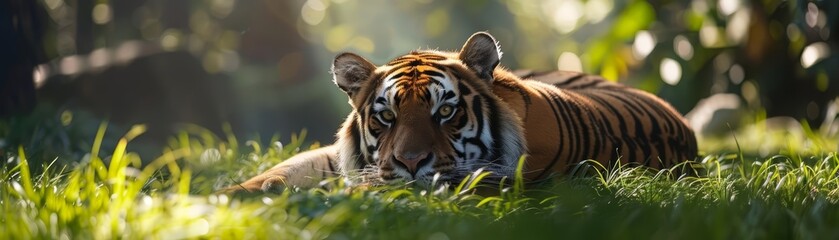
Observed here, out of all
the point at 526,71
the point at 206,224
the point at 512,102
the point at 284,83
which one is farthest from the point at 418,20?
the point at 206,224

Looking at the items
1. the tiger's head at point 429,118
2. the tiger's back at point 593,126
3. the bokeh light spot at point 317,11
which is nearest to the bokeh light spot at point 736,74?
the tiger's back at point 593,126

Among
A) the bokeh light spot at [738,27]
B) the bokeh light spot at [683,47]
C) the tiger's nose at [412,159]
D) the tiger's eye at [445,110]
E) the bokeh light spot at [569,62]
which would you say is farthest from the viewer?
the bokeh light spot at [569,62]

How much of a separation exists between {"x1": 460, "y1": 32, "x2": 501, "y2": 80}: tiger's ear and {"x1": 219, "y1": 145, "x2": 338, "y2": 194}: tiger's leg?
0.78 meters

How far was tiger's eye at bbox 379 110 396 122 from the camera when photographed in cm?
497

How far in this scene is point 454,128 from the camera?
495cm

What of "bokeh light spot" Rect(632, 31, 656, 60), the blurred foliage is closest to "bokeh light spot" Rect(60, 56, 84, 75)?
the blurred foliage

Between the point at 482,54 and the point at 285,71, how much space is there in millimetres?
12369

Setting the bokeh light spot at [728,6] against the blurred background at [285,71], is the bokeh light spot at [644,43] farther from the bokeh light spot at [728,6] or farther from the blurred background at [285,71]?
the bokeh light spot at [728,6]

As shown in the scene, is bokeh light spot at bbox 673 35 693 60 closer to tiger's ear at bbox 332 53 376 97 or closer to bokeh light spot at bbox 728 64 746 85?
bokeh light spot at bbox 728 64 746 85

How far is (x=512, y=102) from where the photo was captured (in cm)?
520

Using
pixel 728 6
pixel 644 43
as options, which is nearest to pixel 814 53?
pixel 728 6

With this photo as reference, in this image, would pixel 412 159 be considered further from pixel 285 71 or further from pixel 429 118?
pixel 285 71

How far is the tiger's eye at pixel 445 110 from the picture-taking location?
4934 millimetres

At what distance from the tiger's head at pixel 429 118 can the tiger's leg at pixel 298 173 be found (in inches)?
9.8
